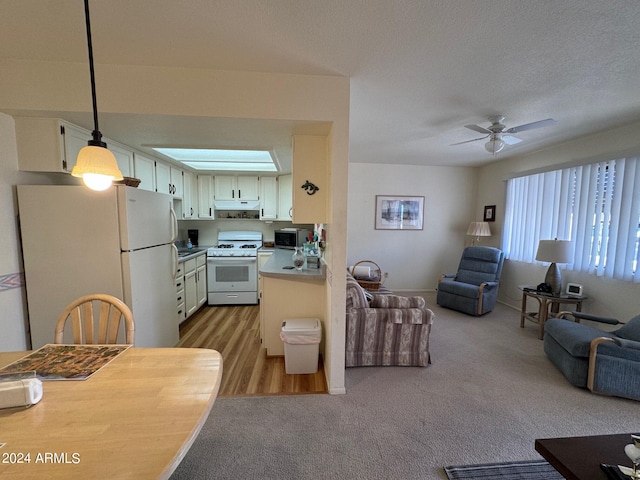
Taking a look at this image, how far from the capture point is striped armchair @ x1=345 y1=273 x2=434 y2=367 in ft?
8.14

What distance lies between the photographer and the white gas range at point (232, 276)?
13.1ft

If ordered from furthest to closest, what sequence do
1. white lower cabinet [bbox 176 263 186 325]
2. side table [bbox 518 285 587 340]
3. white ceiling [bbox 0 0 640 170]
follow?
white lower cabinet [bbox 176 263 186 325] → side table [bbox 518 285 587 340] → white ceiling [bbox 0 0 640 170]

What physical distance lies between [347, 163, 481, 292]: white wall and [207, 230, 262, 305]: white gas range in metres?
2.04

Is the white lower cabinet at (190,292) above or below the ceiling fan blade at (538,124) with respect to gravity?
below

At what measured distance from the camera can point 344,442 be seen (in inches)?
65.1

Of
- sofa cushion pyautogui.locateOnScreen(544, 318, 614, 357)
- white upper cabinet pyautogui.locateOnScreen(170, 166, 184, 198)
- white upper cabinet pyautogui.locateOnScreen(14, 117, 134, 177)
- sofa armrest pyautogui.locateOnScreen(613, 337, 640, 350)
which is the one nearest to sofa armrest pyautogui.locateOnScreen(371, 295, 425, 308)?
sofa cushion pyautogui.locateOnScreen(544, 318, 614, 357)

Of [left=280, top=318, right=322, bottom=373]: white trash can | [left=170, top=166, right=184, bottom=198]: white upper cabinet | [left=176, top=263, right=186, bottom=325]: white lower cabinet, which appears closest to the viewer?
[left=280, top=318, right=322, bottom=373]: white trash can

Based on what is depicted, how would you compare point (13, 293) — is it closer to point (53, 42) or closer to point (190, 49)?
point (53, 42)

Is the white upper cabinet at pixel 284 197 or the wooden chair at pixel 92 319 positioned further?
the white upper cabinet at pixel 284 197

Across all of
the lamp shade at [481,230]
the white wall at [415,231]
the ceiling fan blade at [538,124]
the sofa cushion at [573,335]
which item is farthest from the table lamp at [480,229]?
the ceiling fan blade at [538,124]

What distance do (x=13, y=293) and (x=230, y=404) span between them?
6.25 ft

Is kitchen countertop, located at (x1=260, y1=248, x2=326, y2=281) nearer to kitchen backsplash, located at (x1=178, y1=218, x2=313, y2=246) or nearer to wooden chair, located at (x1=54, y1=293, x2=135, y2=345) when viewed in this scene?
wooden chair, located at (x1=54, y1=293, x2=135, y2=345)

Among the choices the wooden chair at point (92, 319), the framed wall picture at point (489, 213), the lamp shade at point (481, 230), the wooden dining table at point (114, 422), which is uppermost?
the framed wall picture at point (489, 213)

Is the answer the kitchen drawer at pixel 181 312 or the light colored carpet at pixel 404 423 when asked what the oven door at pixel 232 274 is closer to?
the kitchen drawer at pixel 181 312
